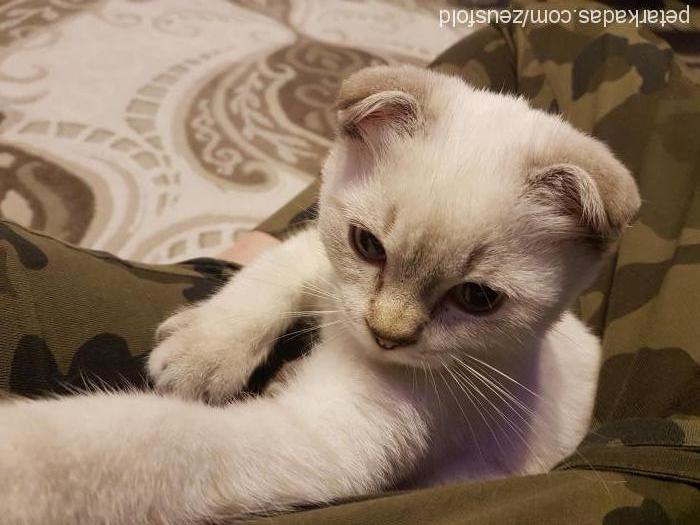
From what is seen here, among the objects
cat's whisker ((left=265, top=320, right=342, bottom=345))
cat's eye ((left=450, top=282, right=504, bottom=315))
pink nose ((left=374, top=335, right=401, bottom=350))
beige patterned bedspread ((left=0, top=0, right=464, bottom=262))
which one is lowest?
beige patterned bedspread ((left=0, top=0, right=464, bottom=262))

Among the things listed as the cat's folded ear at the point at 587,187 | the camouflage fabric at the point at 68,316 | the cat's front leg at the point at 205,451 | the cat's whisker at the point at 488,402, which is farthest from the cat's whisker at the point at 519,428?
the camouflage fabric at the point at 68,316

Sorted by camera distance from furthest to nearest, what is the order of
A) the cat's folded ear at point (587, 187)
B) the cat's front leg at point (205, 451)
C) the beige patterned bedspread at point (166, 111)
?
the beige patterned bedspread at point (166, 111) → the cat's folded ear at point (587, 187) → the cat's front leg at point (205, 451)

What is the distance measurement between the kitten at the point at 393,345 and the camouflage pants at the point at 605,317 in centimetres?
8

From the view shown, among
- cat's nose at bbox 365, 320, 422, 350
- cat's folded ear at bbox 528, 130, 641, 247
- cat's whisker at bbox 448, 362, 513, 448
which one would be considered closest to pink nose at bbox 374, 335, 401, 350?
cat's nose at bbox 365, 320, 422, 350

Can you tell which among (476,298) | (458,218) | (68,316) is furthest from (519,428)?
(68,316)

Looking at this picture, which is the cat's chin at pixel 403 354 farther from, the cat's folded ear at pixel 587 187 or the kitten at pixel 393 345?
the cat's folded ear at pixel 587 187

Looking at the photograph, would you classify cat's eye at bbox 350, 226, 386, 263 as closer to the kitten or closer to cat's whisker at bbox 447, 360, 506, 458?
the kitten

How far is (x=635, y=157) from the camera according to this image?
1.01 metres

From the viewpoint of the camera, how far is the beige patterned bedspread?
1535mm

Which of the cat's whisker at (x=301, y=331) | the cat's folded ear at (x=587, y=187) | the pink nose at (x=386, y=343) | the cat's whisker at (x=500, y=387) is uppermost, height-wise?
the cat's folded ear at (x=587, y=187)

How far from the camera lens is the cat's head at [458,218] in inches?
25.2

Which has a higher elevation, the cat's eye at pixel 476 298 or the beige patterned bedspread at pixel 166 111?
the cat's eye at pixel 476 298

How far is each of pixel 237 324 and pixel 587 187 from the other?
0.47m

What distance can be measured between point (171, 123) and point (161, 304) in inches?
45.7
